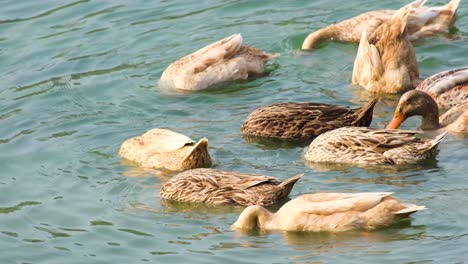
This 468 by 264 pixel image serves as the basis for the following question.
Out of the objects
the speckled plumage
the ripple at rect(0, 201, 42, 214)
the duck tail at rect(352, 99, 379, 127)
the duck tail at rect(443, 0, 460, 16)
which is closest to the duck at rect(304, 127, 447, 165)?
the duck tail at rect(352, 99, 379, 127)

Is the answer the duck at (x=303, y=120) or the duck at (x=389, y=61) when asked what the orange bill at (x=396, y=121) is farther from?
the duck at (x=389, y=61)

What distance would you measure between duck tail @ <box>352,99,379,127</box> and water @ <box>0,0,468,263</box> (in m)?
0.66

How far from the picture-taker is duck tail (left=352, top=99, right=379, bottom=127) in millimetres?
15466

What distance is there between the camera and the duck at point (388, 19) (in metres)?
18.8

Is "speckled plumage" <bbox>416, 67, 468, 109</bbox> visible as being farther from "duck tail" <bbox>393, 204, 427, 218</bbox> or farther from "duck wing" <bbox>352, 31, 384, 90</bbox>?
"duck tail" <bbox>393, 204, 427, 218</bbox>

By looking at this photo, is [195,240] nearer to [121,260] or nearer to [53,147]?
[121,260]

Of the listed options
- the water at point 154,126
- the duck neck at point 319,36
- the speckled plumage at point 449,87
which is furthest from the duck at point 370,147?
the duck neck at point 319,36

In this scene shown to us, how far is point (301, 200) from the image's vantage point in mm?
12531

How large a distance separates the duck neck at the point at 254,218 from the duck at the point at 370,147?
2234 millimetres

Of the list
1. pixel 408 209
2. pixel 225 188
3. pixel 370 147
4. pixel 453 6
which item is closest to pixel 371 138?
pixel 370 147

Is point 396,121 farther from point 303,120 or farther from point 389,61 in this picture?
point 389,61

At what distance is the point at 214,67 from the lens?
1794 cm

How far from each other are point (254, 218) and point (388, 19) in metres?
7.05

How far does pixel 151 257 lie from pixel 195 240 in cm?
51
